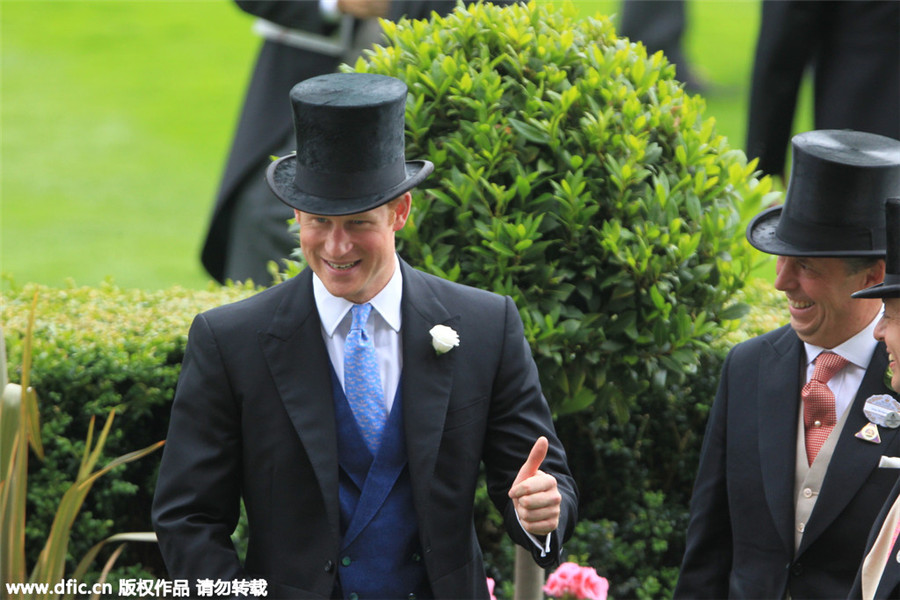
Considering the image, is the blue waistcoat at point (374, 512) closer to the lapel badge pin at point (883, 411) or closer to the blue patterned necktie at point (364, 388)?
the blue patterned necktie at point (364, 388)

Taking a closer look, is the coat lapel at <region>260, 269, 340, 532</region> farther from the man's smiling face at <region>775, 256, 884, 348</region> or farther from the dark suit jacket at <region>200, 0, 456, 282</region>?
the dark suit jacket at <region>200, 0, 456, 282</region>

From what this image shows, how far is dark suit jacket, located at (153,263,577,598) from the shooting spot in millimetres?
3359

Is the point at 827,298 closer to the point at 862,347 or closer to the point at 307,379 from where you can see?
the point at 862,347

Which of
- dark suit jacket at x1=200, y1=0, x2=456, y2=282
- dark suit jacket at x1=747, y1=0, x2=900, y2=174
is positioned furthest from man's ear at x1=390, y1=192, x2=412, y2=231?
dark suit jacket at x1=747, y1=0, x2=900, y2=174

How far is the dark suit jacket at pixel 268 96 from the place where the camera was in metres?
6.62

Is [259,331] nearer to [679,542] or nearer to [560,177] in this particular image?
[560,177]

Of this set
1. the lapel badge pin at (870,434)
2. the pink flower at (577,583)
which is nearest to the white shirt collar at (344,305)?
the pink flower at (577,583)

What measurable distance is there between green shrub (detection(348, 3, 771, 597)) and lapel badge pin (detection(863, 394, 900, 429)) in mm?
695

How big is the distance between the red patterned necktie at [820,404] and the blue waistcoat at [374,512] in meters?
1.14

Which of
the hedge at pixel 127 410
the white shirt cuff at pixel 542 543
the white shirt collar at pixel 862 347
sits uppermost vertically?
the white shirt collar at pixel 862 347

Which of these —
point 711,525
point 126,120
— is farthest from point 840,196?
point 126,120

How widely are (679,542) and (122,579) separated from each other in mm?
2090

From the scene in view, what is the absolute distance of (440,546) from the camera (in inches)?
135

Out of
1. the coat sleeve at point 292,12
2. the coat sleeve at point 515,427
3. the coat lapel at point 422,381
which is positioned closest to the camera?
the coat lapel at point 422,381
